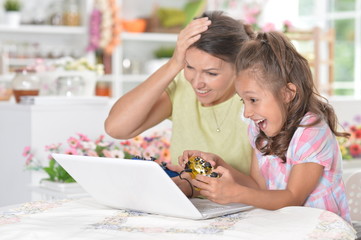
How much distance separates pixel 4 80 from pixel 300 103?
4.64m

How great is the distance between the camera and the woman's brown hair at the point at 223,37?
1.83m

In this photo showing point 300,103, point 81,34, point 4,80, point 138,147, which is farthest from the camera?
point 81,34

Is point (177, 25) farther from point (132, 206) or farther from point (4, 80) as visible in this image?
point (132, 206)

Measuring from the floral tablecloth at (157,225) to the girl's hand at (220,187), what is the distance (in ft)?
0.13

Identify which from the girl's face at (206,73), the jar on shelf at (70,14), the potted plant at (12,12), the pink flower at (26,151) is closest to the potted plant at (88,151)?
the pink flower at (26,151)

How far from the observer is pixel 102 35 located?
245 inches

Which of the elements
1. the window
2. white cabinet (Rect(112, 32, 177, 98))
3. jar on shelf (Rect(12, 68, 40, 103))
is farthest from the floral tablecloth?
the window

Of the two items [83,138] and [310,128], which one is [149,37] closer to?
[83,138]

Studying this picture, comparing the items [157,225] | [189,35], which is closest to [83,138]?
[189,35]

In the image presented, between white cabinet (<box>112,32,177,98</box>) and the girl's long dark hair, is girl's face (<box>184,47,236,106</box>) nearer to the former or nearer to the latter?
the girl's long dark hair

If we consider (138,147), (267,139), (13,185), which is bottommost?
(13,185)

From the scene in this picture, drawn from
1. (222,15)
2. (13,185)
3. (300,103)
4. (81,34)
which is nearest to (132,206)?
(300,103)

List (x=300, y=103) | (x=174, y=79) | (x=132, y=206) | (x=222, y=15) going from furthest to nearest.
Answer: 1. (x=174, y=79)
2. (x=222, y=15)
3. (x=300, y=103)
4. (x=132, y=206)

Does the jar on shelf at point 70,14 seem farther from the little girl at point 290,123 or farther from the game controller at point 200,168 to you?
Answer: the game controller at point 200,168
